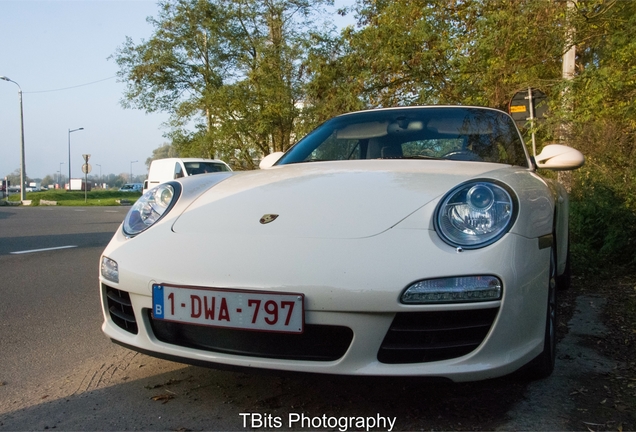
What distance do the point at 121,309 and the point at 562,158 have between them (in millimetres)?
2473

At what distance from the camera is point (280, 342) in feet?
6.70

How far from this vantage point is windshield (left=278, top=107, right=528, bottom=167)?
3.22 meters

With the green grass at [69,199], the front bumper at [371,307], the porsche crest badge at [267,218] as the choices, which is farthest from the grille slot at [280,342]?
the green grass at [69,199]

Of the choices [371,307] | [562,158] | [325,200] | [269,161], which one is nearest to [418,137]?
[562,158]

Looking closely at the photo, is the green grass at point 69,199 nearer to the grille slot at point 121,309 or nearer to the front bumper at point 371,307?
the grille slot at point 121,309

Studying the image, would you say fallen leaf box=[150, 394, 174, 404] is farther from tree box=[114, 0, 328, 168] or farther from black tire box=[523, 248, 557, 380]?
tree box=[114, 0, 328, 168]

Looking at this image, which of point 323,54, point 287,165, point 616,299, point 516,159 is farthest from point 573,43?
point 323,54

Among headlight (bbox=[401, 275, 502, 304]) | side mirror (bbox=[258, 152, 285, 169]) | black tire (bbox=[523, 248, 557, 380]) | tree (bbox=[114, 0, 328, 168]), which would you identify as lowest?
black tire (bbox=[523, 248, 557, 380])

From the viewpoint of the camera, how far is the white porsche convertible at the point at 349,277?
6.39 ft

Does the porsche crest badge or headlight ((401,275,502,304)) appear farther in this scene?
the porsche crest badge

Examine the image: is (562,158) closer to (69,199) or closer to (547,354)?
(547,354)

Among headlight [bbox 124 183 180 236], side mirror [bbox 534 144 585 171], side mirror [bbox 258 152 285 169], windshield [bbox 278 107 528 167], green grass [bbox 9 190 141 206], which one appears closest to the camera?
headlight [bbox 124 183 180 236]

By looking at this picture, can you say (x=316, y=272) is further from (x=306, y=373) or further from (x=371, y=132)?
(x=371, y=132)

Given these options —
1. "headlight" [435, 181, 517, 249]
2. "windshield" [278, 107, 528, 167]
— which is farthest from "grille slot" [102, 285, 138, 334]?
"windshield" [278, 107, 528, 167]
